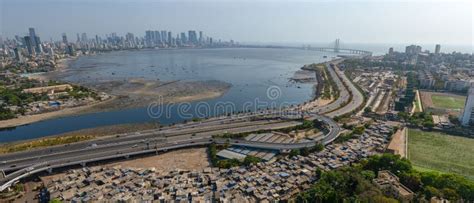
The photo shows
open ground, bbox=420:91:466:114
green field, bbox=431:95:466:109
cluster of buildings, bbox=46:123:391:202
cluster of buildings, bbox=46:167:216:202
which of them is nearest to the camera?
cluster of buildings, bbox=46:167:216:202

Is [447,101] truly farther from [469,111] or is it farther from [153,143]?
[153,143]

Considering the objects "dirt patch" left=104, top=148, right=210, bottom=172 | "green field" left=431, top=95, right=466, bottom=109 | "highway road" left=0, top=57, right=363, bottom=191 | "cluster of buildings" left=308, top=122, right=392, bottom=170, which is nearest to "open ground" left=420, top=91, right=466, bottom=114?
"green field" left=431, top=95, right=466, bottom=109

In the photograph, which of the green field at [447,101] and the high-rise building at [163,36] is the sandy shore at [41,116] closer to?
the green field at [447,101]

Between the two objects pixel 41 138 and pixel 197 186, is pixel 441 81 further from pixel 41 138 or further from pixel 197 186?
pixel 41 138

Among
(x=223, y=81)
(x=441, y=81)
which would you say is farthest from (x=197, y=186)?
(x=441, y=81)

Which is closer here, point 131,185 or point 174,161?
point 131,185

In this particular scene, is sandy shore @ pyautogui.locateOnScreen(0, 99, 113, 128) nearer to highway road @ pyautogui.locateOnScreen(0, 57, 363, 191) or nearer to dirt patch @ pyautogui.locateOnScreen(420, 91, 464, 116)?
highway road @ pyautogui.locateOnScreen(0, 57, 363, 191)

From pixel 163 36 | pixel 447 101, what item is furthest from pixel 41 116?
pixel 163 36
